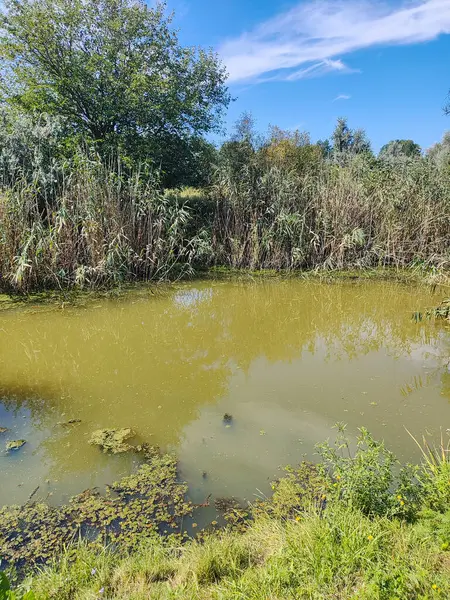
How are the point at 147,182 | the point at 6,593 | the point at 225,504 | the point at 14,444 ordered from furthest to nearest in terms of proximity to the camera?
1. the point at 147,182
2. the point at 14,444
3. the point at 225,504
4. the point at 6,593

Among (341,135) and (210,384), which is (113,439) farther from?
(341,135)

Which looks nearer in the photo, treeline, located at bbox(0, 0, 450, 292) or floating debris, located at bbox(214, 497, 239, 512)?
floating debris, located at bbox(214, 497, 239, 512)

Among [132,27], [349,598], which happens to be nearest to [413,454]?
[349,598]

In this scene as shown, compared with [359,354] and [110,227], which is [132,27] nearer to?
[110,227]

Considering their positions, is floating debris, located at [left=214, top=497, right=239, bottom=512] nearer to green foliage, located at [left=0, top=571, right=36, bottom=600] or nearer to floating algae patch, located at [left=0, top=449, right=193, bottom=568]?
floating algae patch, located at [left=0, top=449, right=193, bottom=568]

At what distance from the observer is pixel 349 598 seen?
146 cm

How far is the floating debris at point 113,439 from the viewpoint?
8.76 ft

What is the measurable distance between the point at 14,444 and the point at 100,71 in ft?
26.6

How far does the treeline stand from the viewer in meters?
6.50

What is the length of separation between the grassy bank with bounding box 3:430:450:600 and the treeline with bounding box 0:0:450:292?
192 inches

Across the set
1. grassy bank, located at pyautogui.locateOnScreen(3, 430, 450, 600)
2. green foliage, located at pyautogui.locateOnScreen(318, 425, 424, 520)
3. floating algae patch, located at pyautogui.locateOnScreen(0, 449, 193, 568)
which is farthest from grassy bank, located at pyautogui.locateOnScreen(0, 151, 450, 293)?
green foliage, located at pyautogui.locateOnScreen(318, 425, 424, 520)

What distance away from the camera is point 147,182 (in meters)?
7.73

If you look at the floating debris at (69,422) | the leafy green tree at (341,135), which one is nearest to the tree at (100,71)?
the floating debris at (69,422)

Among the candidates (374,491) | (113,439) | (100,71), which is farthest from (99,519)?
(100,71)
